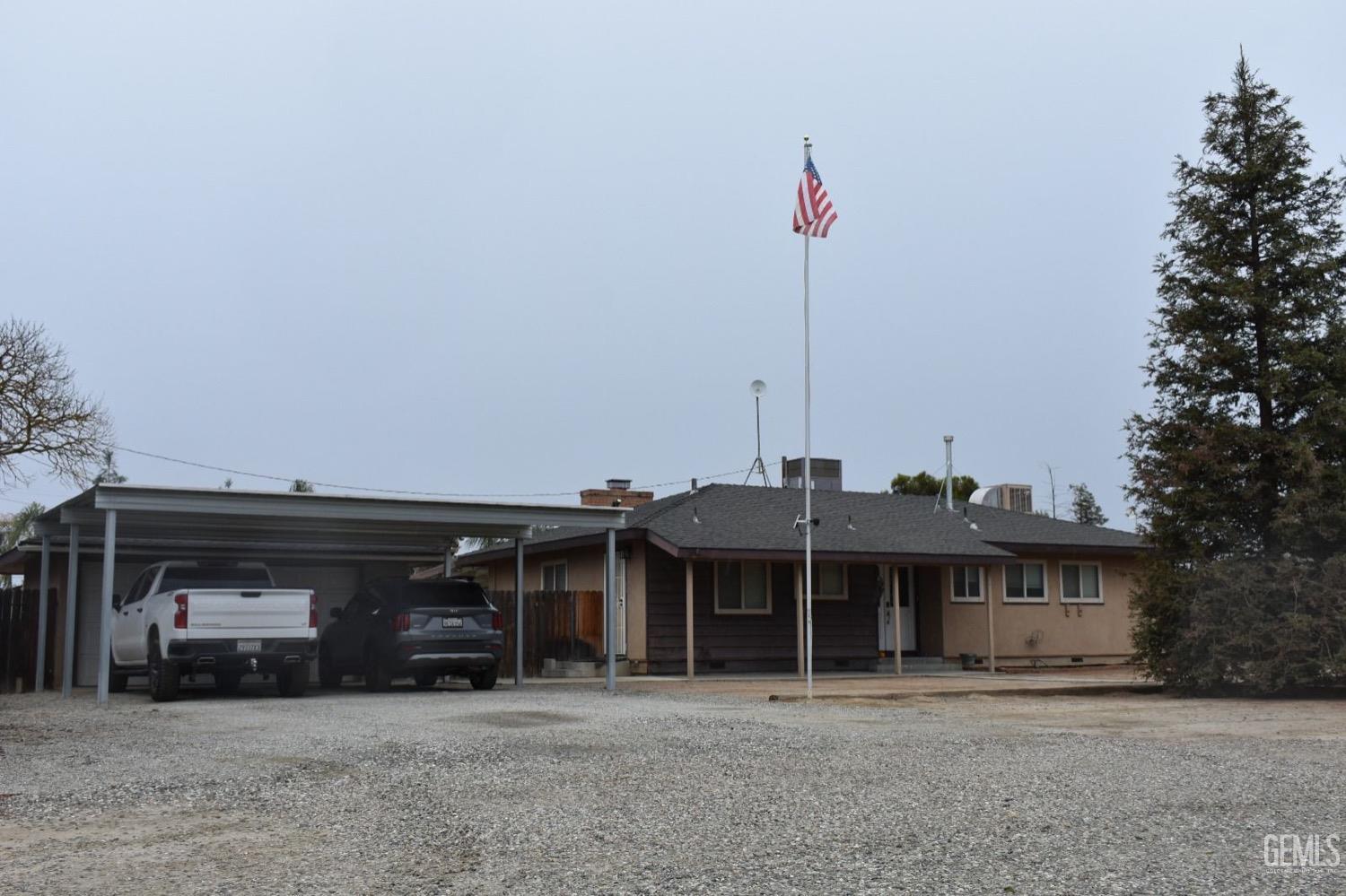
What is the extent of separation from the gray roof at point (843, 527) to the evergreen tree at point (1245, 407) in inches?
261

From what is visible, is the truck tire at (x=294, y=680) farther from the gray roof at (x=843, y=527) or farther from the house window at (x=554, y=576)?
the house window at (x=554, y=576)

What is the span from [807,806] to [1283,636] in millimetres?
12784

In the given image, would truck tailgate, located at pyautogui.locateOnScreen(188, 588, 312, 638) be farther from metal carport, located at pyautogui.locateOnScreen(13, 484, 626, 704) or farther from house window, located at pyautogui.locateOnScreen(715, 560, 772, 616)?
house window, located at pyautogui.locateOnScreen(715, 560, 772, 616)

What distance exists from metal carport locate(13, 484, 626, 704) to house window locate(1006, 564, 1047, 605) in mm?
12600

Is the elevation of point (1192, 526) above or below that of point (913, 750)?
above

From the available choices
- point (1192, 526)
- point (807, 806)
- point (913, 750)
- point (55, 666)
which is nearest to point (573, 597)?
point (55, 666)

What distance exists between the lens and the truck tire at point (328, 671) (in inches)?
810

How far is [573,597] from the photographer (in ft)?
85.5

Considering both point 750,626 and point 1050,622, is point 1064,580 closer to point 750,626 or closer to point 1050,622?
point 1050,622

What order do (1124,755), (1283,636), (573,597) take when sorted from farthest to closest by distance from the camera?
(573,597) → (1283,636) → (1124,755)

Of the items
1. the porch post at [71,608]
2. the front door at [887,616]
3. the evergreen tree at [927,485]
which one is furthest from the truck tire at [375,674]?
the evergreen tree at [927,485]

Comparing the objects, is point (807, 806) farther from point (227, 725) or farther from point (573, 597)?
point (573, 597)

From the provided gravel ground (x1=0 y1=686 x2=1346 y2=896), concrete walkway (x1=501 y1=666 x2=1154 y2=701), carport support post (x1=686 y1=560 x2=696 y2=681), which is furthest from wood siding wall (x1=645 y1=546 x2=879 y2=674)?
gravel ground (x1=0 y1=686 x2=1346 y2=896)

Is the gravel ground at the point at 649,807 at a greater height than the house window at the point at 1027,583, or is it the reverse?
the house window at the point at 1027,583
